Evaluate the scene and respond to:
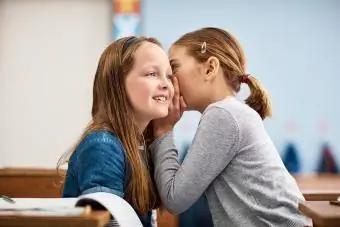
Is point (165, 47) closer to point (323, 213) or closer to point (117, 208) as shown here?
point (117, 208)

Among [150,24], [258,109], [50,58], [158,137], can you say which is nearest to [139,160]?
[158,137]

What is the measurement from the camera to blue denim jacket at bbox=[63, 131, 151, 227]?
1233mm

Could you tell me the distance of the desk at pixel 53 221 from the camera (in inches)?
33.6

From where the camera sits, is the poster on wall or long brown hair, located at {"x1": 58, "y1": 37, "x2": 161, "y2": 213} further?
the poster on wall

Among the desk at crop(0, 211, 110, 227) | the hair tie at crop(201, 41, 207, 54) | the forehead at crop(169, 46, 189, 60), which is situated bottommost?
the desk at crop(0, 211, 110, 227)

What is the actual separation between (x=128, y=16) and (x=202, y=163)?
3099mm

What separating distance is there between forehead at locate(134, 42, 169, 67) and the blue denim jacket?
0.27 meters

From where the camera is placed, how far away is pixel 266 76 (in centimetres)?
433

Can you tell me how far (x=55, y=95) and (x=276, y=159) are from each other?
3.34m

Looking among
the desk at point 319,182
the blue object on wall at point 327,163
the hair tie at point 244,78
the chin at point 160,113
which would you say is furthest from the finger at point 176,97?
the blue object on wall at point 327,163

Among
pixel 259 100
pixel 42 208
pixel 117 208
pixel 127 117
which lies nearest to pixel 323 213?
pixel 117 208

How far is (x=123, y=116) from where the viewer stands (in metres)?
1.47

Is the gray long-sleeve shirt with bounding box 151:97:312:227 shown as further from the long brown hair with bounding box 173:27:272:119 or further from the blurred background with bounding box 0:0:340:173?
the blurred background with bounding box 0:0:340:173

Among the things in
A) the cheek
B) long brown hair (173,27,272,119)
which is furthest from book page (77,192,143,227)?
long brown hair (173,27,272,119)
